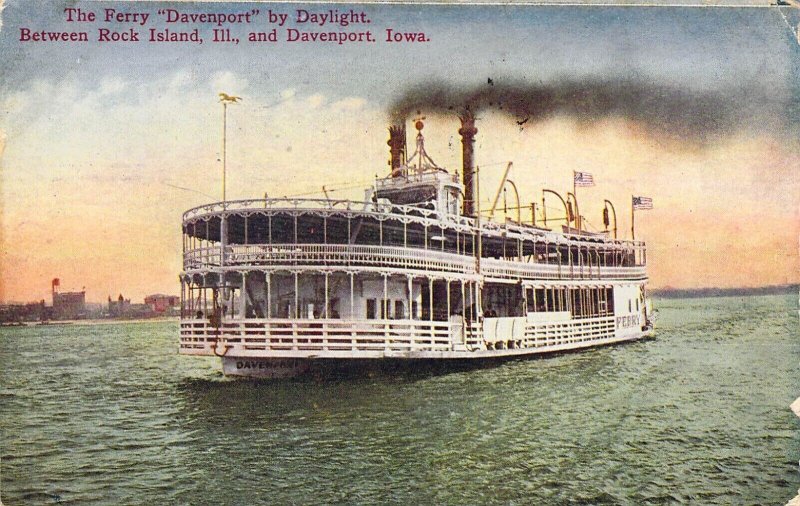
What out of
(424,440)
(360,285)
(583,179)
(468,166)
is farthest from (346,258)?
(468,166)

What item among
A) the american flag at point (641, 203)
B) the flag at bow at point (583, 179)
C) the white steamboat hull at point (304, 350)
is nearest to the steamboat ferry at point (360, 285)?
the white steamboat hull at point (304, 350)

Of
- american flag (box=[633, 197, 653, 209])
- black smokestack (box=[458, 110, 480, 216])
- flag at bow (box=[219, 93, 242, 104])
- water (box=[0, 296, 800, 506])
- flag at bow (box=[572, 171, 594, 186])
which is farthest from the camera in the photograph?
black smokestack (box=[458, 110, 480, 216])

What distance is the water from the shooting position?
9.73 meters

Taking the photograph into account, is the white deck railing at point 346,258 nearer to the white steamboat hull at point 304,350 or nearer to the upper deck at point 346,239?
the upper deck at point 346,239

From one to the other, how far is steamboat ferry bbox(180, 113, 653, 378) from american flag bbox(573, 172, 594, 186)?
326 cm

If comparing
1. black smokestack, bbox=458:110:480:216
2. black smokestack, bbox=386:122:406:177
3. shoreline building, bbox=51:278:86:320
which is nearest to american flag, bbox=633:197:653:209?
black smokestack, bbox=458:110:480:216

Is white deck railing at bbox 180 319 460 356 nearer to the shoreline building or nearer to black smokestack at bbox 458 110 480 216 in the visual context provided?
the shoreline building

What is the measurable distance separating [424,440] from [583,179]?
1030 centimetres

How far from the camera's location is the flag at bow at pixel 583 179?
18.2 metres

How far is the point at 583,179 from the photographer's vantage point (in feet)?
61.6

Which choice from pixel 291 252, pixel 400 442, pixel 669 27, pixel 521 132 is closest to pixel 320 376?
pixel 291 252

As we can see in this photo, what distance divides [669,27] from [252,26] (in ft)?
25.8

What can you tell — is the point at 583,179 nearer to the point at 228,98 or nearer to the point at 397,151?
the point at 228,98

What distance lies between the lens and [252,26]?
11.4 m
